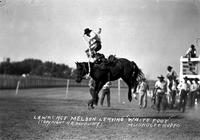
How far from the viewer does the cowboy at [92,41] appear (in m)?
12.4

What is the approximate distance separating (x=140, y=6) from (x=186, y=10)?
1.52 meters

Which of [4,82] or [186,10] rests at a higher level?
[186,10]

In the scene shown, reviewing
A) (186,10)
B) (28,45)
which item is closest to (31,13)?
(28,45)

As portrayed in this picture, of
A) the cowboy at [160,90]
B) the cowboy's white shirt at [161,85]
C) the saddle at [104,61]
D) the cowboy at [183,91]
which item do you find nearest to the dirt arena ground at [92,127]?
the saddle at [104,61]

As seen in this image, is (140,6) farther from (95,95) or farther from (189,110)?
(189,110)

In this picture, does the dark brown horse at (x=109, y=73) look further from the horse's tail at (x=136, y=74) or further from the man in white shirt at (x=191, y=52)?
the man in white shirt at (x=191, y=52)

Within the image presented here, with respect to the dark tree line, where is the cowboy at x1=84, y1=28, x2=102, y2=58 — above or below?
above

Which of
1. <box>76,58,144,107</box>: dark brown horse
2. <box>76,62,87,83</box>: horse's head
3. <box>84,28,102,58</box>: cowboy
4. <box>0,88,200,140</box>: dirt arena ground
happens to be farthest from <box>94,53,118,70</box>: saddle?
<box>0,88,200,140</box>: dirt arena ground

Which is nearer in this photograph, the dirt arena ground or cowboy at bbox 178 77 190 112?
the dirt arena ground

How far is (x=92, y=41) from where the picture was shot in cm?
1261

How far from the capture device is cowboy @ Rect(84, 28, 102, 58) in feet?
40.6

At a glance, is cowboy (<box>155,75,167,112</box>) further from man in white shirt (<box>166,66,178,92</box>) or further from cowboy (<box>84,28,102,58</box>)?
cowboy (<box>84,28,102,58</box>)

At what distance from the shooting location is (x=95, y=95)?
13961 mm

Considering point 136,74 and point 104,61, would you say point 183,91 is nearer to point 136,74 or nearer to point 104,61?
point 136,74
